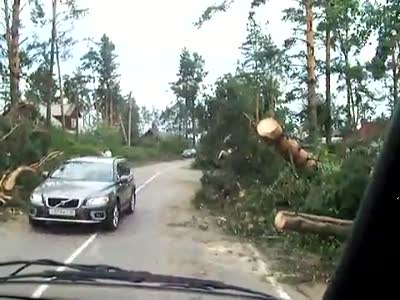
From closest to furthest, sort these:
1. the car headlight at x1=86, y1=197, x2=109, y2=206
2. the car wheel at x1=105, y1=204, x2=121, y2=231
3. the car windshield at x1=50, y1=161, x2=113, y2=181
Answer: the car headlight at x1=86, y1=197, x2=109, y2=206 → the car wheel at x1=105, y1=204, x2=121, y2=231 → the car windshield at x1=50, y1=161, x2=113, y2=181

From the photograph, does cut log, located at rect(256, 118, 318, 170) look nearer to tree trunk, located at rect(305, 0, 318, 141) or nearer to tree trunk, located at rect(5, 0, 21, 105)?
tree trunk, located at rect(305, 0, 318, 141)

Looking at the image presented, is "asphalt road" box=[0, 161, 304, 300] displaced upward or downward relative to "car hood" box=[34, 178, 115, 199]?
downward

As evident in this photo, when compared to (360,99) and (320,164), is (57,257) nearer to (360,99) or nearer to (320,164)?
(320,164)

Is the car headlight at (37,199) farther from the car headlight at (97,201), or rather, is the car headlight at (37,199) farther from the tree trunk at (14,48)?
the tree trunk at (14,48)

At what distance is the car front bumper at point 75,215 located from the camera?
10.9 meters

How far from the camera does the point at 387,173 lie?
52.4 inches

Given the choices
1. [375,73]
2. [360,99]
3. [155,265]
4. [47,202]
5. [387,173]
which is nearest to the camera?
[387,173]

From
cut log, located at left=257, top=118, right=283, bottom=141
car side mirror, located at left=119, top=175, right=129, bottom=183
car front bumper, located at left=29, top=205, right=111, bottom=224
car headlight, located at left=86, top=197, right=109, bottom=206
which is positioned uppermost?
cut log, located at left=257, top=118, right=283, bottom=141

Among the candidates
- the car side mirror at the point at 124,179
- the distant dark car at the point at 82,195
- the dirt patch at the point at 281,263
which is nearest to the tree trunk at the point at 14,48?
the car side mirror at the point at 124,179

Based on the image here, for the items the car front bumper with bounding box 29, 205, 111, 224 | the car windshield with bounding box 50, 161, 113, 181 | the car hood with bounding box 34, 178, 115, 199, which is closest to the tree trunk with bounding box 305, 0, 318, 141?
the car windshield with bounding box 50, 161, 113, 181

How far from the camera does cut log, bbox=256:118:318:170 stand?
9867mm

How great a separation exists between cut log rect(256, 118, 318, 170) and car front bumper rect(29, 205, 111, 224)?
296cm

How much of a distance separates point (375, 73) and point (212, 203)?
14.3 feet

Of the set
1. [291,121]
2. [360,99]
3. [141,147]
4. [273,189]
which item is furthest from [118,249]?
[141,147]
